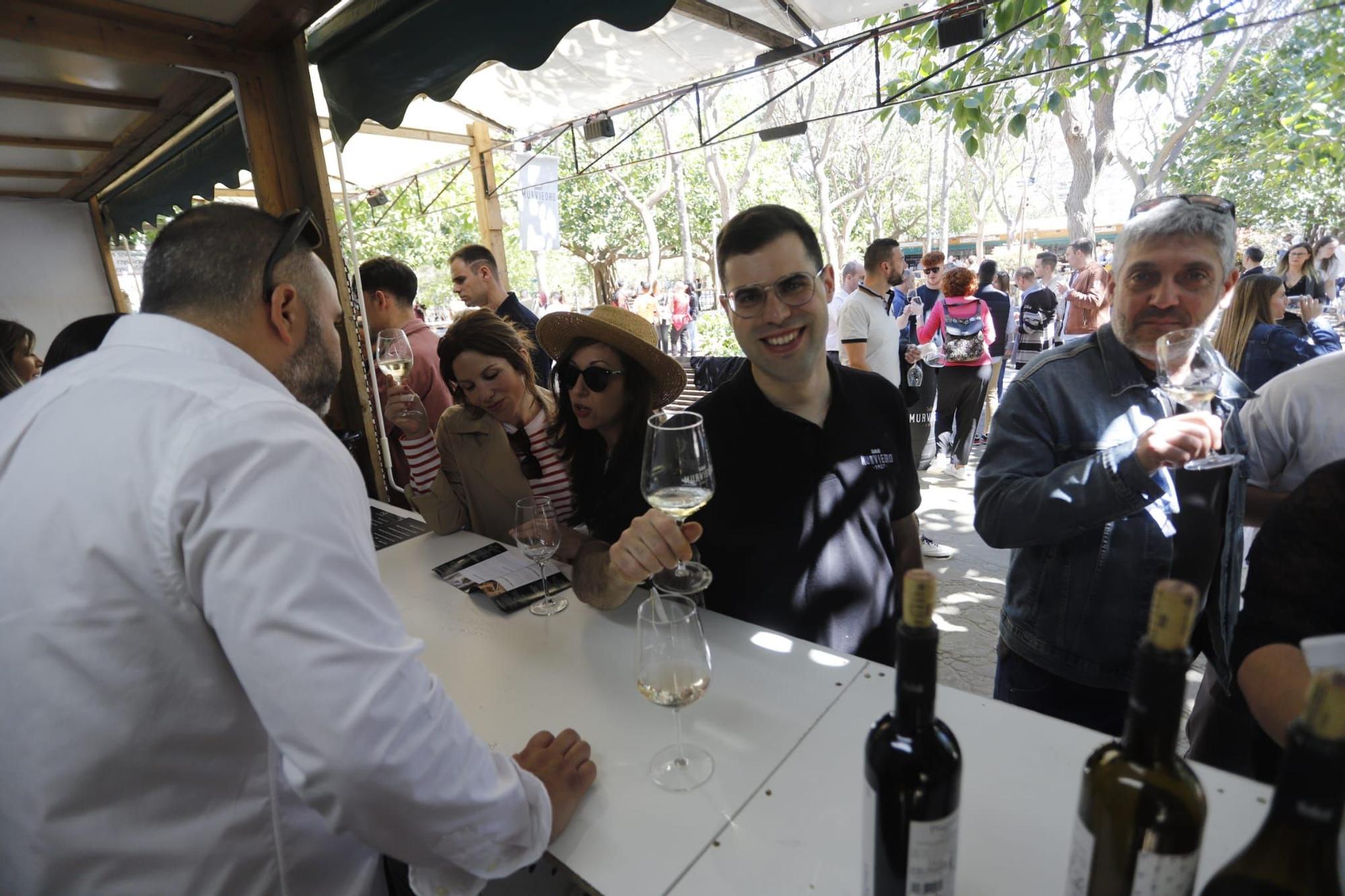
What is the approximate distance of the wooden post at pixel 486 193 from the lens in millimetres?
6969

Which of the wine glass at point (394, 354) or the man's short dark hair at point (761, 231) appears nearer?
the man's short dark hair at point (761, 231)

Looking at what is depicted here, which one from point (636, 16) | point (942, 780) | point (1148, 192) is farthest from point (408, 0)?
point (1148, 192)

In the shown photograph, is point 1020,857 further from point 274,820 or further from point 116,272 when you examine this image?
point 116,272

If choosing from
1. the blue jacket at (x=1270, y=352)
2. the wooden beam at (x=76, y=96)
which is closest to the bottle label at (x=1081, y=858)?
the blue jacket at (x=1270, y=352)

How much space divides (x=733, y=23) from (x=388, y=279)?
2983mm

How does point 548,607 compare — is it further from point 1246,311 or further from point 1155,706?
point 1246,311

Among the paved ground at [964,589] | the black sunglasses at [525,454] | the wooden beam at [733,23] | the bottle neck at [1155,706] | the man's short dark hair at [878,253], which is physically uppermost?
the wooden beam at [733,23]

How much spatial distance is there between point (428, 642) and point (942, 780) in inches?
65.7

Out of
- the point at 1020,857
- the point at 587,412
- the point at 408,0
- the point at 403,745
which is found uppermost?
the point at 408,0

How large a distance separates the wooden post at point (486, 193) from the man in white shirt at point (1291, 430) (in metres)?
6.20

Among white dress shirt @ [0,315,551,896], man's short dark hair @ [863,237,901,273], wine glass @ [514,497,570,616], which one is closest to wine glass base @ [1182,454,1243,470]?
white dress shirt @ [0,315,551,896]

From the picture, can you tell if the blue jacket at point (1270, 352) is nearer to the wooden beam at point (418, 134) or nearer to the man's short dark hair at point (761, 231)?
the man's short dark hair at point (761, 231)

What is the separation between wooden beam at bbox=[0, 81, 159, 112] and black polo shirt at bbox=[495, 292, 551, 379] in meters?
2.48

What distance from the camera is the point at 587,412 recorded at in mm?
2582
